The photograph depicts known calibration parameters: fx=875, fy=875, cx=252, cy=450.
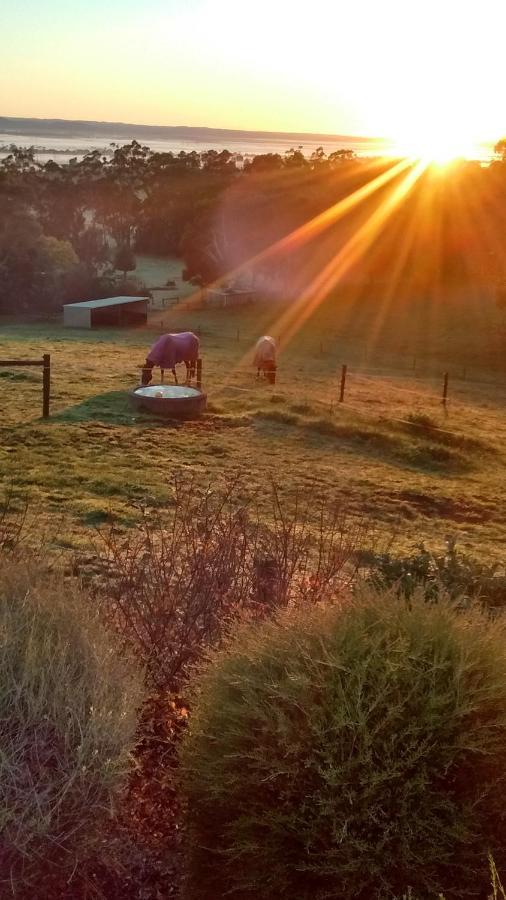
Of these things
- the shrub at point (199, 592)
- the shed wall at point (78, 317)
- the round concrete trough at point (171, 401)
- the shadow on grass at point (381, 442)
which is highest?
the shrub at point (199, 592)

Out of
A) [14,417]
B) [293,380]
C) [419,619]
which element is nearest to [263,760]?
[419,619]

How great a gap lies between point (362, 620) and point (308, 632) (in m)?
0.24

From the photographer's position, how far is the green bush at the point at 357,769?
3.14 metres

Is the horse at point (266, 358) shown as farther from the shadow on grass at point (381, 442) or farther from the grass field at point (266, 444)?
the shadow on grass at point (381, 442)

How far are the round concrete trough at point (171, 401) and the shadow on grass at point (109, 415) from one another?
0.20 meters

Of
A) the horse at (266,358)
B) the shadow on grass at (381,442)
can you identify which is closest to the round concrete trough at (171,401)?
the shadow on grass at (381,442)

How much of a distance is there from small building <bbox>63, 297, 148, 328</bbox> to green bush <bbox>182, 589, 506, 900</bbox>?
39362mm

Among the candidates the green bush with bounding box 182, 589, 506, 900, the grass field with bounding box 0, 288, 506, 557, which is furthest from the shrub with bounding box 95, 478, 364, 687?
the grass field with bounding box 0, 288, 506, 557

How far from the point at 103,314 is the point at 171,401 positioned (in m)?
25.7

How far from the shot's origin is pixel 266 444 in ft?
53.9

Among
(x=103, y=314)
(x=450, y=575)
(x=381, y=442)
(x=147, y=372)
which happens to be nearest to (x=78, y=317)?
(x=103, y=314)

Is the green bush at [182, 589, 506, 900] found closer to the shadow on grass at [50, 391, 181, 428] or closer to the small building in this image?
the shadow on grass at [50, 391, 181, 428]

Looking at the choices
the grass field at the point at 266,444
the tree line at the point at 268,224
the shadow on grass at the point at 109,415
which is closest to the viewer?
the grass field at the point at 266,444

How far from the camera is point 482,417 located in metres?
22.6
